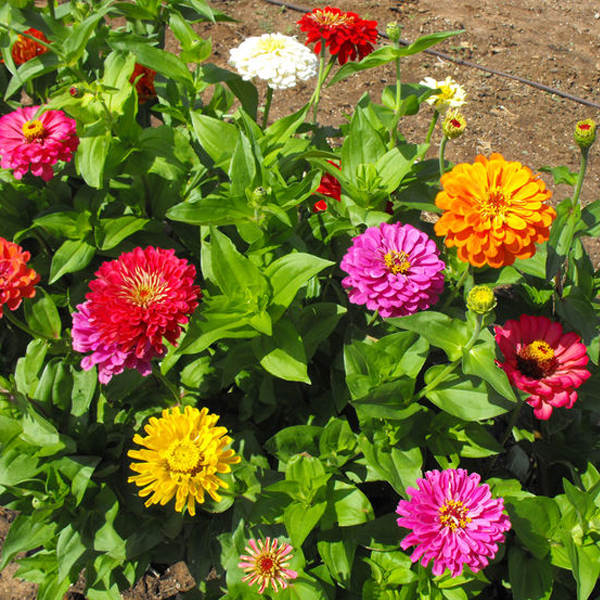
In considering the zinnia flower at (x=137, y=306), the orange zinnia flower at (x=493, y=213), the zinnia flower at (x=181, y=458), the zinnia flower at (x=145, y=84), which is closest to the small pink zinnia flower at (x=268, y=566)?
the zinnia flower at (x=181, y=458)

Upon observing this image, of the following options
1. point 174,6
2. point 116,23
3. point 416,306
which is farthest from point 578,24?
point 416,306

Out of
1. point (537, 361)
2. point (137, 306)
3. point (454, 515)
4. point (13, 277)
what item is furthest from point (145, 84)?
point (454, 515)

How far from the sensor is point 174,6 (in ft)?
6.70

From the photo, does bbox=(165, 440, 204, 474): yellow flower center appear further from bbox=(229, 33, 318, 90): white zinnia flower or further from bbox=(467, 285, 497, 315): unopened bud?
bbox=(229, 33, 318, 90): white zinnia flower

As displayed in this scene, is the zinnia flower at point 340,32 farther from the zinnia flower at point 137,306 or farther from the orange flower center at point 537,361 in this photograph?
the orange flower center at point 537,361

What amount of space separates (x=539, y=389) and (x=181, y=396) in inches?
41.1

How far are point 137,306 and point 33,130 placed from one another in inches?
27.4

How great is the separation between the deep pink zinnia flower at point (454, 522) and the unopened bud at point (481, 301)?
0.38 meters

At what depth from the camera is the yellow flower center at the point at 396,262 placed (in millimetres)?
1472

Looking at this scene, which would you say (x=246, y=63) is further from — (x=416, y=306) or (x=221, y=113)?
(x=416, y=306)

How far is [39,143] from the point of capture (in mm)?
1693

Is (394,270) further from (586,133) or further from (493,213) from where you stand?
(586,133)

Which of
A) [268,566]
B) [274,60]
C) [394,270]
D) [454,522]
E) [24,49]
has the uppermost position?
[274,60]

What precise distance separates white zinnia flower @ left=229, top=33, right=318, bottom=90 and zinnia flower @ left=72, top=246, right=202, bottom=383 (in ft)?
2.37
